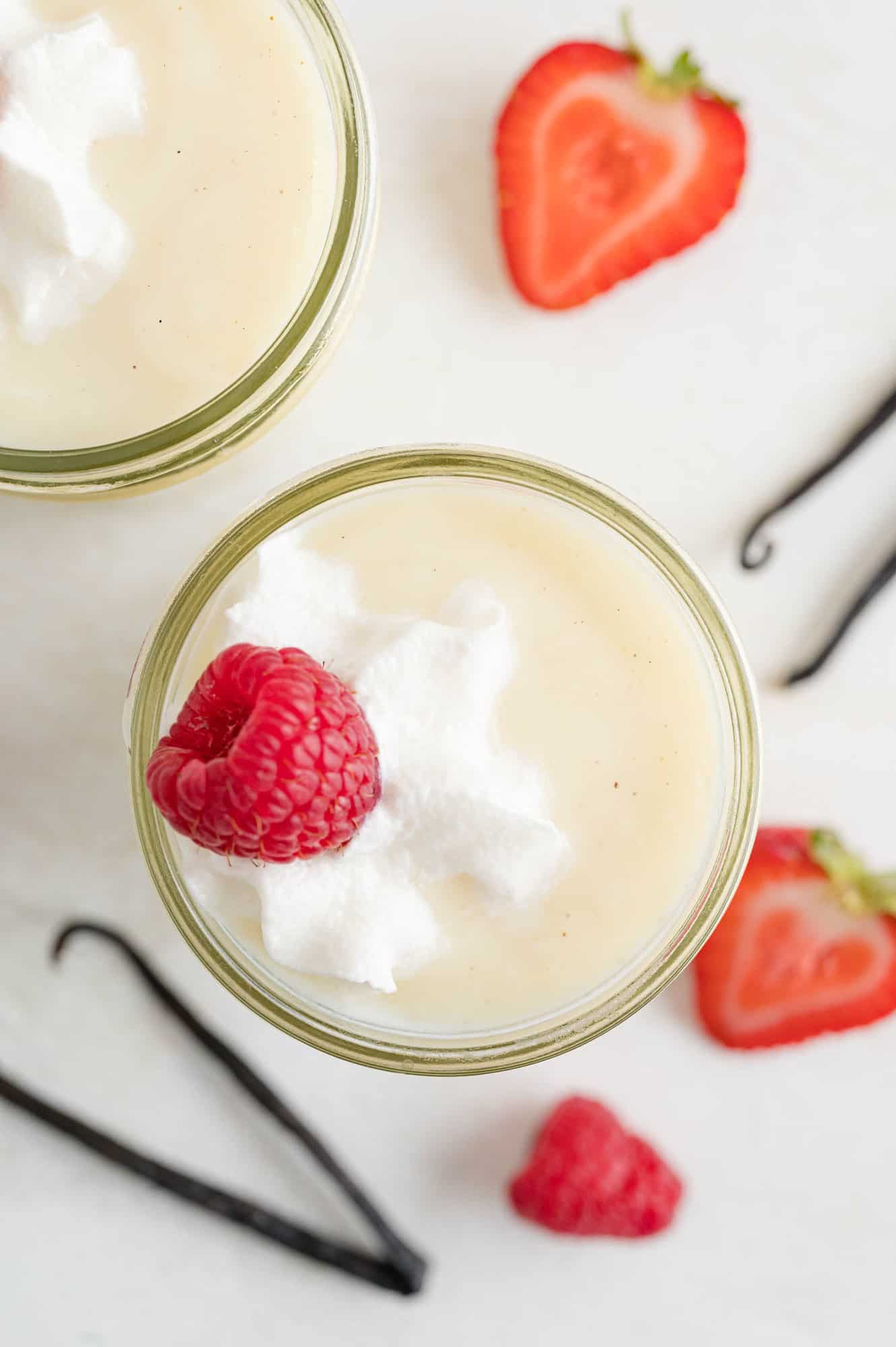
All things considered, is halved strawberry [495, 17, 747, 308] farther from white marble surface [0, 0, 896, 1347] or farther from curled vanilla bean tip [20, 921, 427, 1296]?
curled vanilla bean tip [20, 921, 427, 1296]

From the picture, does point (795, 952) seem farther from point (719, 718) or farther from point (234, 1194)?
point (234, 1194)

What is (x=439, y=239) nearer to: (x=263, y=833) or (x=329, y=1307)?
(x=263, y=833)

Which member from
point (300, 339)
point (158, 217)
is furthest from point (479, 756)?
point (158, 217)

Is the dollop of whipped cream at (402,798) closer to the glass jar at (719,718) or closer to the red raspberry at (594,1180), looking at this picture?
the glass jar at (719,718)

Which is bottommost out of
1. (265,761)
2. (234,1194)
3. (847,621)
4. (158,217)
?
(234,1194)

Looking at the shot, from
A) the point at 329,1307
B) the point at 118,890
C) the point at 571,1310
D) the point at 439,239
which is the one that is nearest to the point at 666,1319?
the point at 571,1310

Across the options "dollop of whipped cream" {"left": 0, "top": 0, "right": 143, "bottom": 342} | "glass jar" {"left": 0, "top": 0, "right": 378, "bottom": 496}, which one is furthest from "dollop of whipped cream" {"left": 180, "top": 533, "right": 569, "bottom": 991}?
"dollop of whipped cream" {"left": 0, "top": 0, "right": 143, "bottom": 342}
